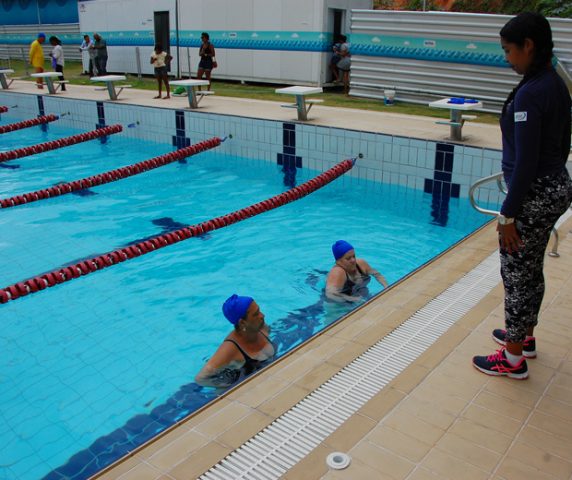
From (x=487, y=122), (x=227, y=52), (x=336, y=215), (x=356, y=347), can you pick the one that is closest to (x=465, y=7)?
(x=227, y=52)

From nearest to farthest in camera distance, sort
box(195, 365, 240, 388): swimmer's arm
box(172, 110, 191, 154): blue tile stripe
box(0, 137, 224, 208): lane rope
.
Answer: box(195, 365, 240, 388): swimmer's arm
box(0, 137, 224, 208): lane rope
box(172, 110, 191, 154): blue tile stripe

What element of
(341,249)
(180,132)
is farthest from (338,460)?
(180,132)

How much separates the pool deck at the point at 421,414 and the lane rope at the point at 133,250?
8.74 ft

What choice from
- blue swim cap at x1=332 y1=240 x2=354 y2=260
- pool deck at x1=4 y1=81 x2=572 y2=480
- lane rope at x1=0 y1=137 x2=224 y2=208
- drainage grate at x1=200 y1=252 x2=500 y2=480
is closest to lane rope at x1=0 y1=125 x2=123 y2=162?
lane rope at x1=0 y1=137 x2=224 y2=208

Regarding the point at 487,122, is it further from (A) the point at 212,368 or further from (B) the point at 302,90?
(A) the point at 212,368

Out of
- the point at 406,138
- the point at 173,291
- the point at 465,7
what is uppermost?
the point at 465,7

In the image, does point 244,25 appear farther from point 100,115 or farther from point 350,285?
point 350,285

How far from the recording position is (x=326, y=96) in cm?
1441

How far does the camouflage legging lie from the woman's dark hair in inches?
20.7

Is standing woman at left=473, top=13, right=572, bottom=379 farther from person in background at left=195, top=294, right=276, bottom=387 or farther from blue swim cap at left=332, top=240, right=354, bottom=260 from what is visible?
blue swim cap at left=332, top=240, right=354, bottom=260

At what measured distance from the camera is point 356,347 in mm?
3586

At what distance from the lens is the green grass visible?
11.9 metres

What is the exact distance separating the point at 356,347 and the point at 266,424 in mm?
936

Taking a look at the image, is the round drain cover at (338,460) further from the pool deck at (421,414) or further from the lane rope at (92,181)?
the lane rope at (92,181)
